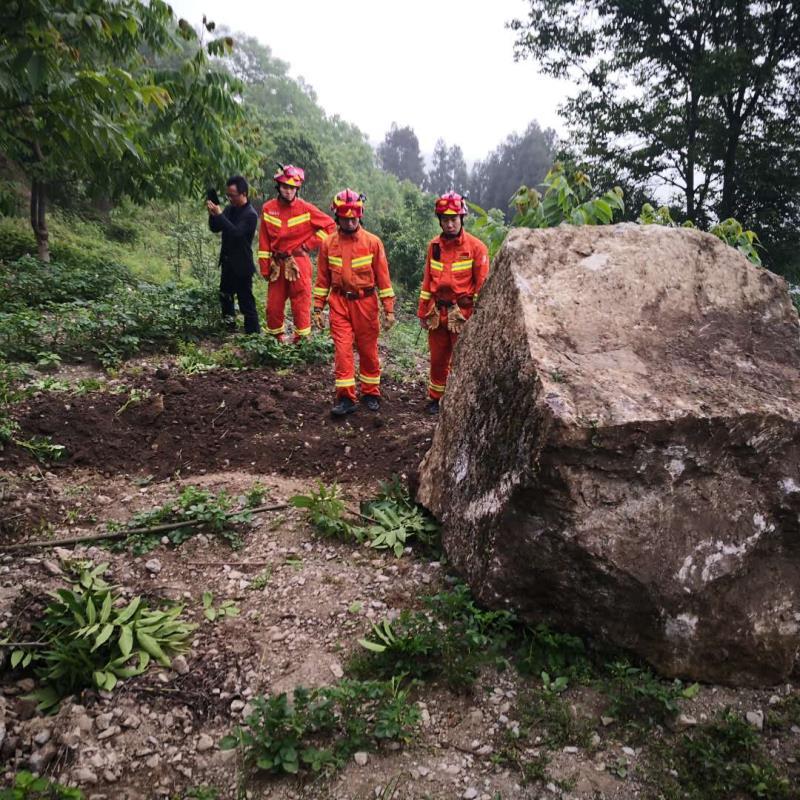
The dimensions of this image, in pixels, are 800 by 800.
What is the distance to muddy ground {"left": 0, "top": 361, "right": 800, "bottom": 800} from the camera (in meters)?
2.24

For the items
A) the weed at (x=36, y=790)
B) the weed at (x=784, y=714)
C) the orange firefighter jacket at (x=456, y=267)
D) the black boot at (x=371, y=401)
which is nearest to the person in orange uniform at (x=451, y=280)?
the orange firefighter jacket at (x=456, y=267)

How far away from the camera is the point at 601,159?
1741 centimetres

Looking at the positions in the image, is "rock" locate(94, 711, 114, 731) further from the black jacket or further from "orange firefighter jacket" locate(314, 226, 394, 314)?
the black jacket

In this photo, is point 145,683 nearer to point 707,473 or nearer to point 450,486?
point 450,486

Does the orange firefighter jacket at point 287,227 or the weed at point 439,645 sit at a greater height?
the orange firefighter jacket at point 287,227

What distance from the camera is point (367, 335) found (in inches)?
224

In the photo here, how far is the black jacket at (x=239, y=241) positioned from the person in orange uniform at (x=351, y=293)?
6.41 feet

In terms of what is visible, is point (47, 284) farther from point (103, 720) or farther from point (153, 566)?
point (103, 720)

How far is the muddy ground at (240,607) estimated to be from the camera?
2242 mm

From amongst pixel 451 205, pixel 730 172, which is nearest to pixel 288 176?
pixel 451 205

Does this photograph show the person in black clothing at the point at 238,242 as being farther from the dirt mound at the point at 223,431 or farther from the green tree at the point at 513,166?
the green tree at the point at 513,166

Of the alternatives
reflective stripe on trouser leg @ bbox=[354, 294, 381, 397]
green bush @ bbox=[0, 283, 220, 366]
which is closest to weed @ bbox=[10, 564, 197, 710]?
reflective stripe on trouser leg @ bbox=[354, 294, 381, 397]

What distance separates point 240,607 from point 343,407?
2584 millimetres

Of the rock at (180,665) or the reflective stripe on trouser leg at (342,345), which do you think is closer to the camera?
the rock at (180,665)
